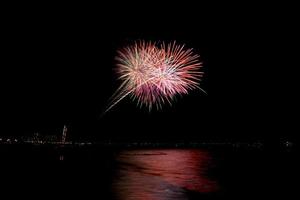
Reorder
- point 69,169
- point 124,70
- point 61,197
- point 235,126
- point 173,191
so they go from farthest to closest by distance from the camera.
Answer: point 235,126
point 124,70
point 69,169
point 173,191
point 61,197

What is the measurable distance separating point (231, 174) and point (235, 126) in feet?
144

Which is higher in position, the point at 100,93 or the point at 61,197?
the point at 100,93

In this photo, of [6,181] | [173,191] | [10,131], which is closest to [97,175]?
[6,181]

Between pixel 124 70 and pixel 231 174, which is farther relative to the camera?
pixel 124 70

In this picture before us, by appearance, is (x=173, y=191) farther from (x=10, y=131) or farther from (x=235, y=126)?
(x=235, y=126)

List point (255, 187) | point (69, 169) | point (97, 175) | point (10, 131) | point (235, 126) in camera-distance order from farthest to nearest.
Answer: point (235, 126), point (10, 131), point (69, 169), point (97, 175), point (255, 187)

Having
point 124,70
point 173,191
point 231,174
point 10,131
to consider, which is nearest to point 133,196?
point 173,191

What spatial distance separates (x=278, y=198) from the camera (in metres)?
12.3

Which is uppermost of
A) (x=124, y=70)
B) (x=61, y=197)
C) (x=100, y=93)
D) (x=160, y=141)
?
(x=100, y=93)

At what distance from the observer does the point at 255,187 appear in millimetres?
14477

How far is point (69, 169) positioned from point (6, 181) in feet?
14.3

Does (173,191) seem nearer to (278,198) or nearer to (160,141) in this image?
(278,198)

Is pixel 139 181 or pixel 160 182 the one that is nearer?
pixel 160 182

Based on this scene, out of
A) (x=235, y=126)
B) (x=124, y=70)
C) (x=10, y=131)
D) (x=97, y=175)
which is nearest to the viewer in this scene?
(x=97, y=175)
